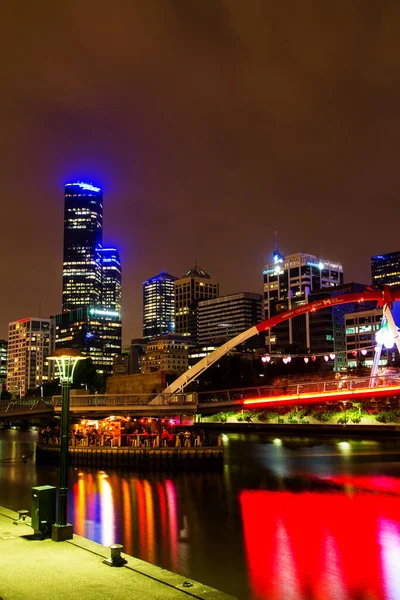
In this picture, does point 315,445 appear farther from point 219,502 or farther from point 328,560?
point 328,560

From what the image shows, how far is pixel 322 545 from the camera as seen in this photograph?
2300 centimetres

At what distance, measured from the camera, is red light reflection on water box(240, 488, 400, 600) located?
18.1 m

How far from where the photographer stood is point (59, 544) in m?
15.9

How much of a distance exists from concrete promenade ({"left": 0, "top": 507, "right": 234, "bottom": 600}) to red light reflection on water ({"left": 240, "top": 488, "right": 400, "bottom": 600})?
5.18 metres

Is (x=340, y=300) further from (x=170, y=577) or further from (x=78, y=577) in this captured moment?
(x=78, y=577)

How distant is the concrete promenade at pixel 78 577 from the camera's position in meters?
12.1

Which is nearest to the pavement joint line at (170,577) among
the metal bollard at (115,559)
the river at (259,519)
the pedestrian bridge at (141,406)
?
the metal bollard at (115,559)

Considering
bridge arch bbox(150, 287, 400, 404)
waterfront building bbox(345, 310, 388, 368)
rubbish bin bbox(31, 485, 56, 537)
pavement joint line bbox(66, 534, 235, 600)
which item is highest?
waterfront building bbox(345, 310, 388, 368)

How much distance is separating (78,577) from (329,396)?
118 feet

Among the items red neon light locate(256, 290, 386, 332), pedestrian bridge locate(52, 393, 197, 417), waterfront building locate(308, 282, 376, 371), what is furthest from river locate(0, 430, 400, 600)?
waterfront building locate(308, 282, 376, 371)

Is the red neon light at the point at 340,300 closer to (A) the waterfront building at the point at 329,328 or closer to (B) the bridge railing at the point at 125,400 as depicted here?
(B) the bridge railing at the point at 125,400

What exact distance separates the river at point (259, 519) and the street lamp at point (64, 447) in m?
4.95

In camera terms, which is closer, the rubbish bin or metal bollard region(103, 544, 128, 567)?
metal bollard region(103, 544, 128, 567)

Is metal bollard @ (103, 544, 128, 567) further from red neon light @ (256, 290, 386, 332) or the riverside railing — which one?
the riverside railing
